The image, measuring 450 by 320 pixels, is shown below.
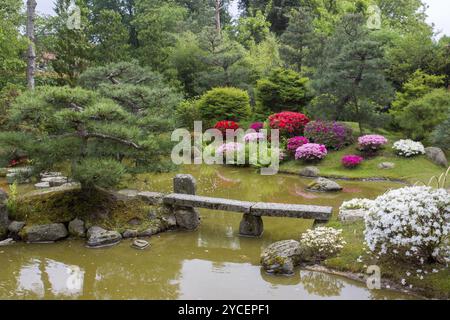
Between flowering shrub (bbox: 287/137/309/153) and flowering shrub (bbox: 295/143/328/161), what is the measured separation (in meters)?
0.39

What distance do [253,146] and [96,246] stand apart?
914 cm

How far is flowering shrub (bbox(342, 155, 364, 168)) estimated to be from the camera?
14.2 meters

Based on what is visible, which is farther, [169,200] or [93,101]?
[169,200]

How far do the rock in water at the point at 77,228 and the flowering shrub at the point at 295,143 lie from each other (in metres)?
8.98

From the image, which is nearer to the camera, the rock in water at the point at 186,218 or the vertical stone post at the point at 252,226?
the vertical stone post at the point at 252,226

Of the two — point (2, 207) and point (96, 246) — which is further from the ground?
point (2, 207)

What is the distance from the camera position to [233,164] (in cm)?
1598

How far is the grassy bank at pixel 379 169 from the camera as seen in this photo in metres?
13.2

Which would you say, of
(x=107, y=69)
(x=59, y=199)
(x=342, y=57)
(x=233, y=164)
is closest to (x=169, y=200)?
(x=59, y=199)

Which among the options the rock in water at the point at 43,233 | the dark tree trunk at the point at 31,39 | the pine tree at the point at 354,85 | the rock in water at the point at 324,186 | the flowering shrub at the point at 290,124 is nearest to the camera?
the rock in water at the point at 43,233

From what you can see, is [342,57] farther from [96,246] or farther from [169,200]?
[96,246]

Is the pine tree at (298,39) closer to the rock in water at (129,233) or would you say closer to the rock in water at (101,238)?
the rock in water at (129,233)

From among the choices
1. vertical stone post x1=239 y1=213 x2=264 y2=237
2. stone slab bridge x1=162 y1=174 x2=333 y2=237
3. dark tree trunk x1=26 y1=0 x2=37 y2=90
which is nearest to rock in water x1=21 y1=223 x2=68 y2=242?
stone slab bridge x1=162 y1=174 x2=333 y2=237

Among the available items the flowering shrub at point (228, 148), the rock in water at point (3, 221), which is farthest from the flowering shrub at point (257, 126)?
the rock in water at point (3, 221)
